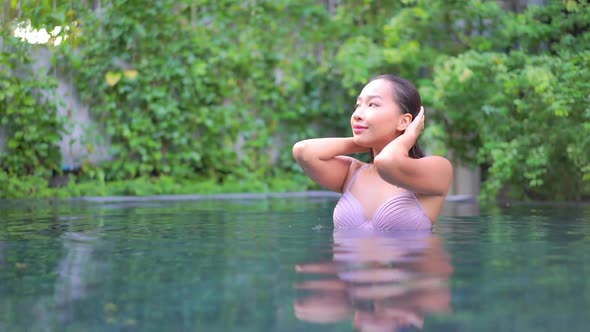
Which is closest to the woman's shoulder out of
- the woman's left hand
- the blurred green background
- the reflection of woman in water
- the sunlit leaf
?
the woman's left hand

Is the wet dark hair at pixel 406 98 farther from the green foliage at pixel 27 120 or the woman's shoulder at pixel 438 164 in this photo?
the green foliage at pixel 27 120

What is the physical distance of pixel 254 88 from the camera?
12.8 m

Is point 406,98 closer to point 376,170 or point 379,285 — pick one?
point 376,170

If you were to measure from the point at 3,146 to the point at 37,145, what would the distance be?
1.40 feet

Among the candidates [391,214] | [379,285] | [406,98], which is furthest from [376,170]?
[379,285]

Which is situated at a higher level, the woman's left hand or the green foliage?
the green foliage

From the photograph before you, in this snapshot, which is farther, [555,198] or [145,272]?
[555,198]

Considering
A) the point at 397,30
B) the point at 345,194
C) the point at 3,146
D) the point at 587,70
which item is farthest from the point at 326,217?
the point at 3,146

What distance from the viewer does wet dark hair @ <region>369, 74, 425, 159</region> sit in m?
4.58

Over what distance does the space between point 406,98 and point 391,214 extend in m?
0.62

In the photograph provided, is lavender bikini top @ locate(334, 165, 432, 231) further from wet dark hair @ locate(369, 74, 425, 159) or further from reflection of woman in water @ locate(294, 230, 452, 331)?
reflection of woman in water @ locate(294, 230, 452, 331)

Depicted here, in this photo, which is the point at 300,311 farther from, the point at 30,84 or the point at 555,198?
the point at 30,84

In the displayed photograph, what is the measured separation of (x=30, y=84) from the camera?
10.6 metres

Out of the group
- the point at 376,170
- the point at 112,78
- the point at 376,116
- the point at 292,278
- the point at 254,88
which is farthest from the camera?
the point at 254,88
